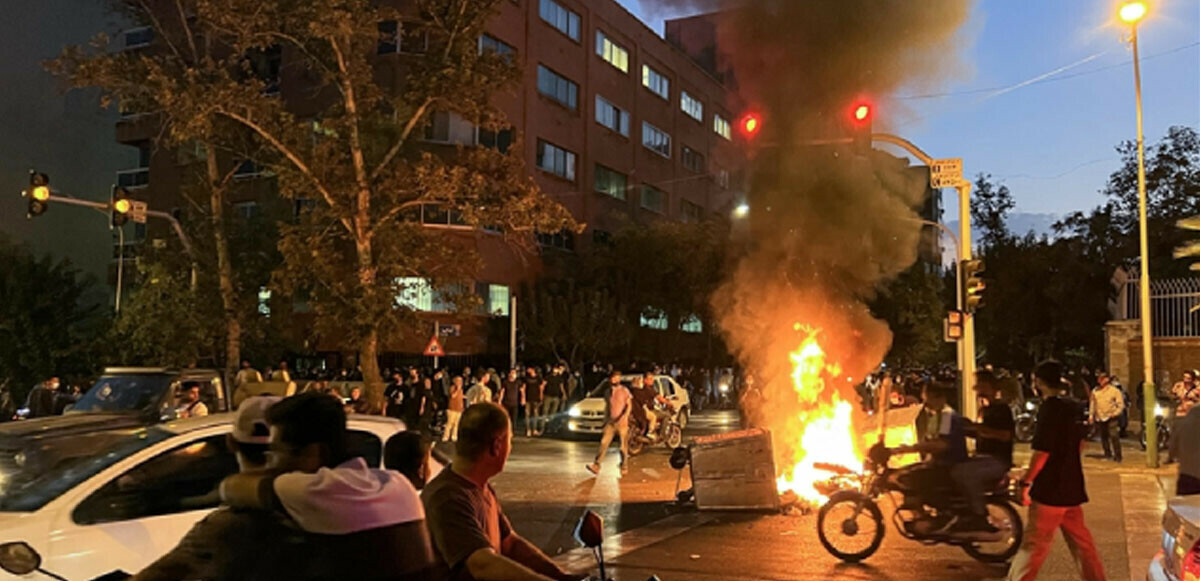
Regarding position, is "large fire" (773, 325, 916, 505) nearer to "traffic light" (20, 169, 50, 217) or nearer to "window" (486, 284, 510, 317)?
"traffic light" (20, 169, 50, 217)

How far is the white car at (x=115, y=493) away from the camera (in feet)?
15.8

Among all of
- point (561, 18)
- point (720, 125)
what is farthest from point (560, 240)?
point (720, 125)

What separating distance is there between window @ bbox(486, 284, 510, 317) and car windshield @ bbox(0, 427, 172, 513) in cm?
2642

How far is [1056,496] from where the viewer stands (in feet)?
21.0

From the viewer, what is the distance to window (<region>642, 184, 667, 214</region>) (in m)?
44.8

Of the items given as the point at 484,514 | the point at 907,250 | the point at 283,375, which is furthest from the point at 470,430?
the point at 907,250

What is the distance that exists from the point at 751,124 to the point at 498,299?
68.5ft

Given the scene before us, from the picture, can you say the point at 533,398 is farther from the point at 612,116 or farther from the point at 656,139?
the point at 656,139

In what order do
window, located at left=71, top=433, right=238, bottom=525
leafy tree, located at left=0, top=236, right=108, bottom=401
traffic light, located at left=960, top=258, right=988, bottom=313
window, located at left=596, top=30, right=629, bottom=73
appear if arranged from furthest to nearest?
window, located at left=596, top=30, right=629, bottom=73
leafy tree, located at left=0, top=236, right=108, bottom=401
traffic light, located at left=960, top=258, right=988, bottom=313
window, located at left=71, top=433, right=238, bottom=525

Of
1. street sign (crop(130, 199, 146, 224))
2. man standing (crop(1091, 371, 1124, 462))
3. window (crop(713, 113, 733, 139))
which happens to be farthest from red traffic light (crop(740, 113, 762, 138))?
window (crop(713, 113, 733, 139))

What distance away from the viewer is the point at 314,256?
18844 millimetres

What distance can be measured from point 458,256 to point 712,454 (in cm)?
1059

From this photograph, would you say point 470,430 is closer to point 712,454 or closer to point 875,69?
point 712,454

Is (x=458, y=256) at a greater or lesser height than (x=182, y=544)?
greater
